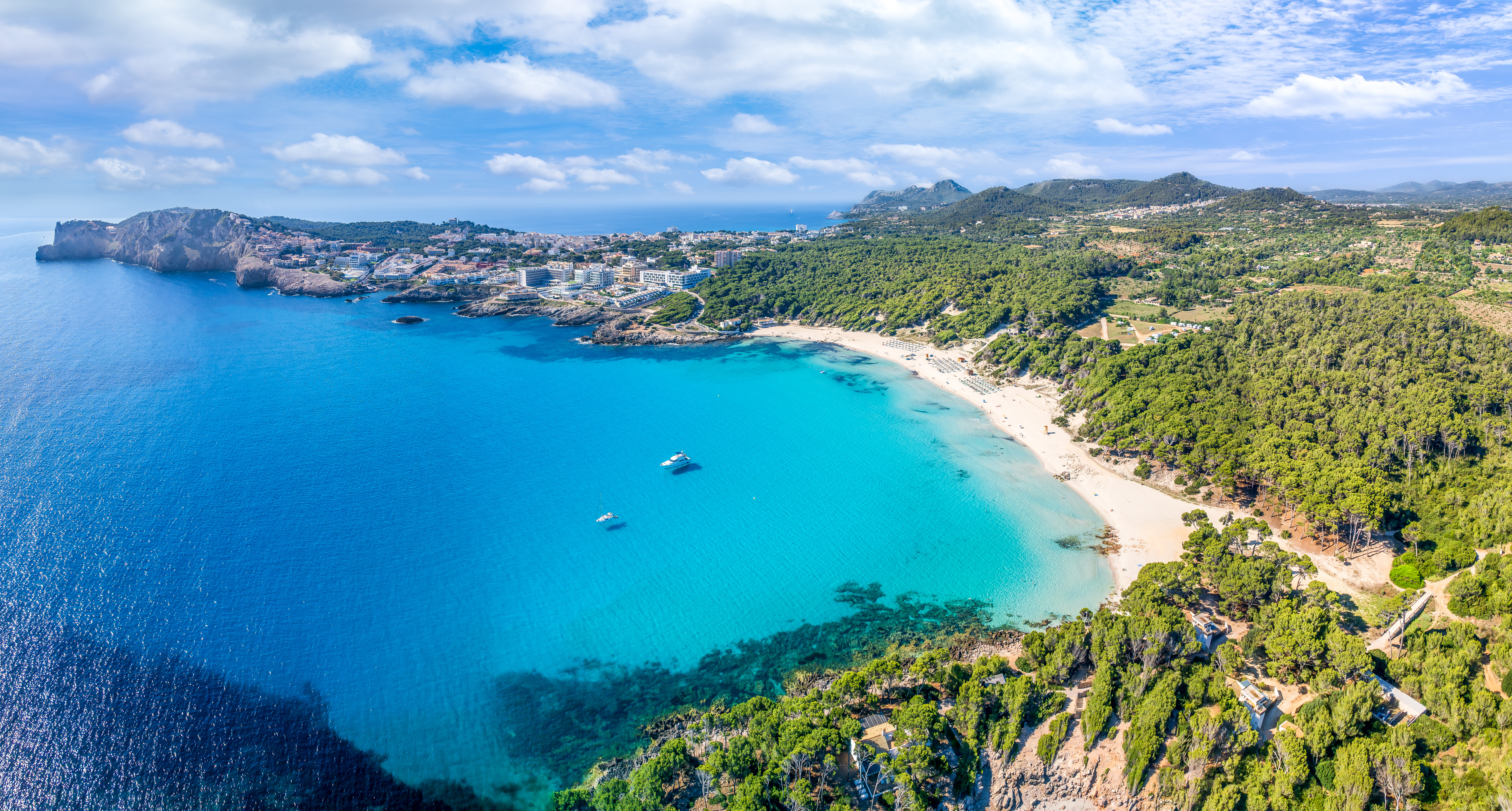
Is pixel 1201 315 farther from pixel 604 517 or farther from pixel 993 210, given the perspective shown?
pixel 993 210

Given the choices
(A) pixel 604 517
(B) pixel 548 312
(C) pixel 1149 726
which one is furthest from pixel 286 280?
(C) pixel 1149 726

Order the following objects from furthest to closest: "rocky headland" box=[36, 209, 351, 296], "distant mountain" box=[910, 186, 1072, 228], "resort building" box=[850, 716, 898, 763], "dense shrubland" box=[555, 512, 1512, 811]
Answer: "distant mountain" box=[910, 186, 1072, 228]
"rocky headland" box=[36, 209, 351, 296]
"resort building" box=[850, 716, 898, 763]
"dense shrubland" box=[555, 512, 1512, 811]

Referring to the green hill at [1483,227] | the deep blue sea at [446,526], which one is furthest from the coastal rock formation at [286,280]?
the green hill at [1483,227]

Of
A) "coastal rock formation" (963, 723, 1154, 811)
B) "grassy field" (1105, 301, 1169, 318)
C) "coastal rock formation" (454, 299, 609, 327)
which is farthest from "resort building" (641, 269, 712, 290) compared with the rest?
"coastal rock formation" (963, 723, 1154, 811)

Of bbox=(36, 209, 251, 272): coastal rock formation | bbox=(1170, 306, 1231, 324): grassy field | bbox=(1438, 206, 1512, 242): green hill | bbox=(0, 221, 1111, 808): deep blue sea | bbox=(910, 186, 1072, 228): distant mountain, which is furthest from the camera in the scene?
bbox=(910, 186, 1072, 228): distant mountain

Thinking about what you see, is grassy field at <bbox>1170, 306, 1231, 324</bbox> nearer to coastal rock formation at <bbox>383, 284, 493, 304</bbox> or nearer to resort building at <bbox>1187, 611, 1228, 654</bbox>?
resort building at <bbox>1187, 611, 1228, 654</bbox>

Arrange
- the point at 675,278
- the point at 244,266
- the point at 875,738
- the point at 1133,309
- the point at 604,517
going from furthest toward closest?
1. the point at 244,266
2. the point at 675,278
3. the point at 1133,309
4. the point at 604,517
5. the point at 875,738

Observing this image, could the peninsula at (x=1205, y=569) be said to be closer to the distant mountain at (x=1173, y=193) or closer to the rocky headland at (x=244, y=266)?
the rocky headland at (x=244, y=266)
